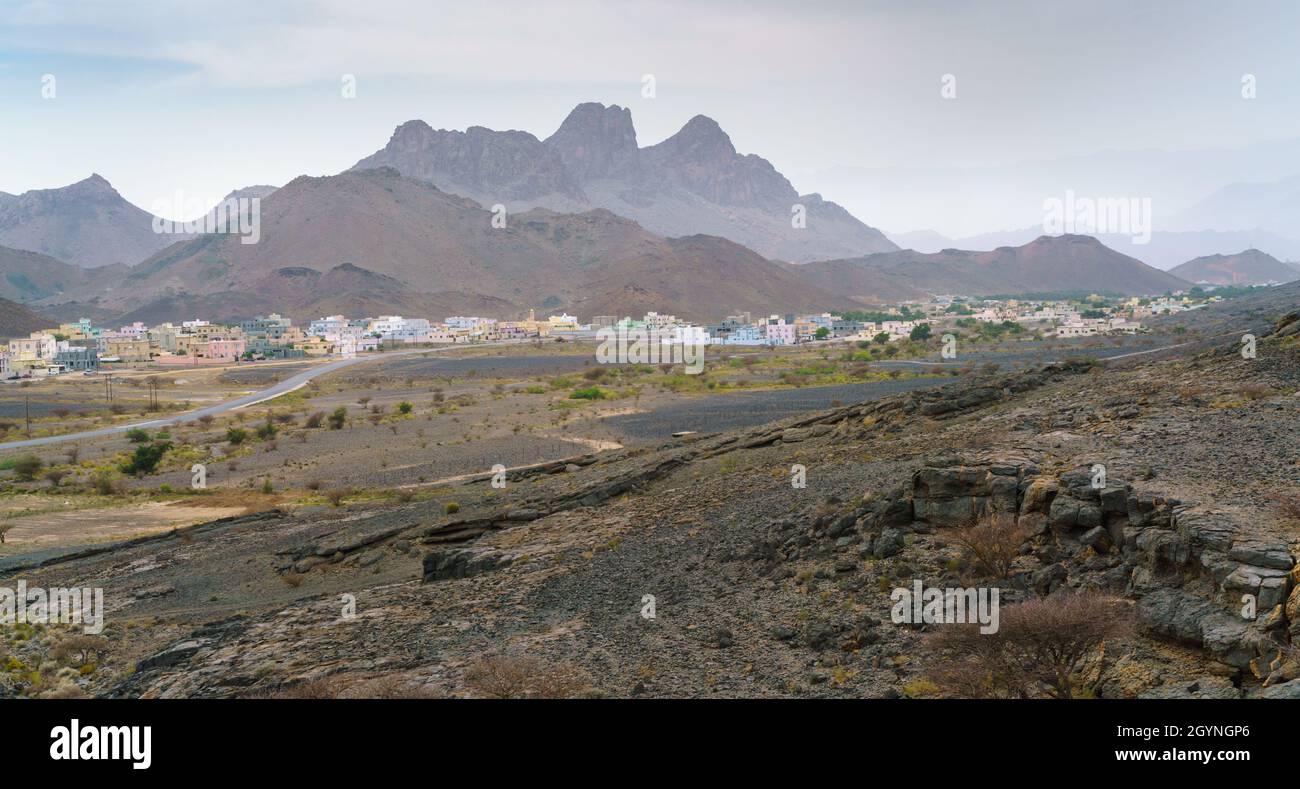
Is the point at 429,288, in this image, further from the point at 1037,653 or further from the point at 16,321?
the point at 1037,653

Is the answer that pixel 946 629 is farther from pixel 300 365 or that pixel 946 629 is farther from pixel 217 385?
pixel 300 365

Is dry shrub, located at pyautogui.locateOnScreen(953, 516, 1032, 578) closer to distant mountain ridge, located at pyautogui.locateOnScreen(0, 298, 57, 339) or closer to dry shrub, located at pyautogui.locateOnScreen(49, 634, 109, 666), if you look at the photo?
dry shrub, located at pyautogui.locateOnScreen(49, 634, 109, 666)

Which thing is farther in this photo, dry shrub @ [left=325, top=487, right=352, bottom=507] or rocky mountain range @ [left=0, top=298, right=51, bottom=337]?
rocky mountain range @ [left=0, top=298, right=51, bottom=337]

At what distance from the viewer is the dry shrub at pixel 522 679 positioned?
27.6 ft

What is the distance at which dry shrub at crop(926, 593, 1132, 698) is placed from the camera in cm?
730

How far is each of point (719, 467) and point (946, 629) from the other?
1148cm

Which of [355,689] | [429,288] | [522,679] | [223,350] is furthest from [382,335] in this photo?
[522,679]

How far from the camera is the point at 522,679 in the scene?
876 centimetres

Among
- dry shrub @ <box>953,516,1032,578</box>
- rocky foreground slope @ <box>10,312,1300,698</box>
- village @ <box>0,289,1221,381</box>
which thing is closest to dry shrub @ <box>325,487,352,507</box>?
rocky foreground slope @ <box>10,312,1300,698</box>

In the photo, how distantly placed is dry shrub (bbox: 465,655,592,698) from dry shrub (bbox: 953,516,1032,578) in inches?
178

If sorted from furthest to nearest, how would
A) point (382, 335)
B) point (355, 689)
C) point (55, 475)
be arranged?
point (382, 335)
point (55, 475)
point (355, 689)

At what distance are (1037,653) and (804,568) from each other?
14.9 ft
